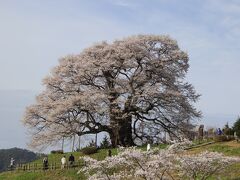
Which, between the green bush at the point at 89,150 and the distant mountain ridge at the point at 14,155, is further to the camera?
the distant mountain ridge at the point at 14,155

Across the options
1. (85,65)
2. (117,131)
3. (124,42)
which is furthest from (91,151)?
(124,42)

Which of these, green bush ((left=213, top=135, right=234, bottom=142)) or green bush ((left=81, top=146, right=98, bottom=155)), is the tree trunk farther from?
green bush ((left=213, top=135, right=234, bottom=142))

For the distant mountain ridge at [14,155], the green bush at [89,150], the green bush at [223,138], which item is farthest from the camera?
the distant mountain ridge at [14,155]

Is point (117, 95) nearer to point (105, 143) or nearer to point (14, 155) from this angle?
point (105, 143)

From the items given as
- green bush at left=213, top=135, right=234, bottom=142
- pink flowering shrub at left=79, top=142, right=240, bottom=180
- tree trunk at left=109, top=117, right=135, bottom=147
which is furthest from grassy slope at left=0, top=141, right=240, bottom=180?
pink flowering shrub at left=79, top=142, right=240, bottom=180

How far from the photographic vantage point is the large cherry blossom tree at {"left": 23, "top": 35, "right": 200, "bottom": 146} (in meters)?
55.9

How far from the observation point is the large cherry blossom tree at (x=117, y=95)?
55.9 meters

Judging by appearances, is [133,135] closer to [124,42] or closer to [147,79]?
[147,79]

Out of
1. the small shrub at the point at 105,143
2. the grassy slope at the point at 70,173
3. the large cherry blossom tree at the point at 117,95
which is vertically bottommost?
the grassy slope at the point at 70,173

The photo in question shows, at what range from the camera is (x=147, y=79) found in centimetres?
5716

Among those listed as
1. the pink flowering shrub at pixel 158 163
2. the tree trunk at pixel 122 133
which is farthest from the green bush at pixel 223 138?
the pink flowering shrub at pixel 158 163

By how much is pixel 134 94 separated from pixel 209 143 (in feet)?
33.7

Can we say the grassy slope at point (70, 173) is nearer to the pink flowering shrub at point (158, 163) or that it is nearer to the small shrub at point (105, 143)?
the small shrub at point (105, 143)

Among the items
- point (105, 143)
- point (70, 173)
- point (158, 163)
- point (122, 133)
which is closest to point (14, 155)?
point (105, 143)
